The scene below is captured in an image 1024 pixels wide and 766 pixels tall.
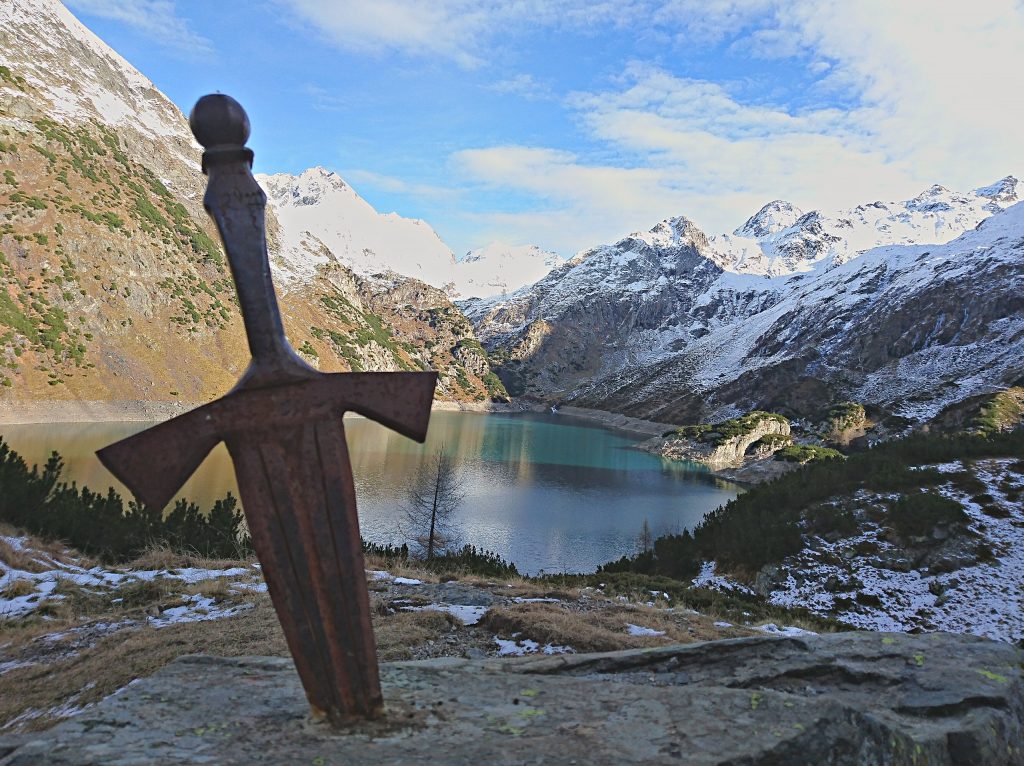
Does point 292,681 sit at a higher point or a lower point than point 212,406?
lower

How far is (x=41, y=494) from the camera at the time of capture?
1928 cm

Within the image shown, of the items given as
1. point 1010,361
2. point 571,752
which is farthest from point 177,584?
point 1010,361

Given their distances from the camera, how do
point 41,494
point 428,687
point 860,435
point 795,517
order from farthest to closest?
1. point 860,435
2. point 795,517
3. point 41,494
4. point 428,687

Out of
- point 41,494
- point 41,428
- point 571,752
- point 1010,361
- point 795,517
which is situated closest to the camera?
point 571,752

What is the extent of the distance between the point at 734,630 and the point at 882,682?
697cm

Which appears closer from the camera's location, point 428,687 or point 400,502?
point 428,687

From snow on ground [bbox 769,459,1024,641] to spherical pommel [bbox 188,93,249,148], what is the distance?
2418 cm

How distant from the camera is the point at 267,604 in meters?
11.2

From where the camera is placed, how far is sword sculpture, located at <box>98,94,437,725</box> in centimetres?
405

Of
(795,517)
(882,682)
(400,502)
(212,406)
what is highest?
(212,406)

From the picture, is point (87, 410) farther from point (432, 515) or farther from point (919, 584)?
point (919, 584)

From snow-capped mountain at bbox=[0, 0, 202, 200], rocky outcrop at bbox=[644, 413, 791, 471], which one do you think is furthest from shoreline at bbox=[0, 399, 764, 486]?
snow-capped mountain at bbox=[0, 0, 202, 200]

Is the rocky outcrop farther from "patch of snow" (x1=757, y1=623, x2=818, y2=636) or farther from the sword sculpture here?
the sword sculpture

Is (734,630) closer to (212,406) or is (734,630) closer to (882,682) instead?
(882,682)
